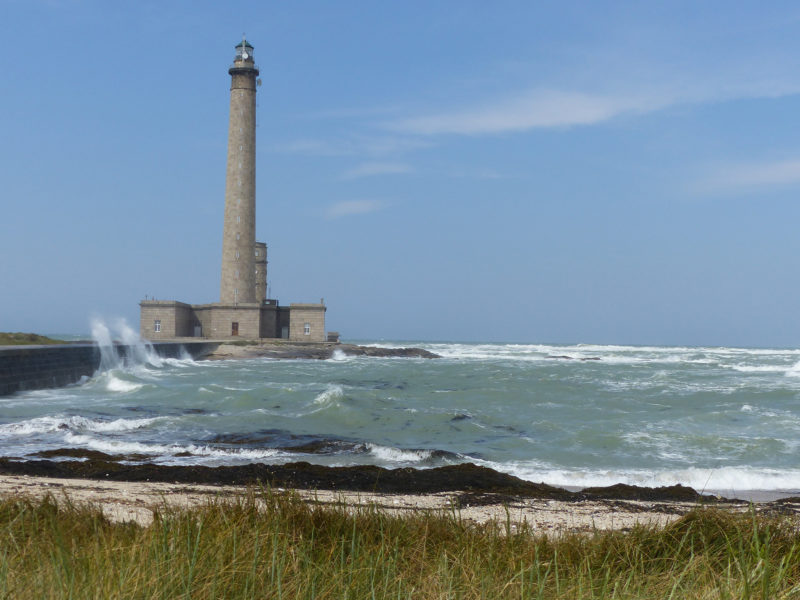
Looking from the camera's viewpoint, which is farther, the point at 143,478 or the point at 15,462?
the point at 15,462

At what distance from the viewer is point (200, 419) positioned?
1375 cm

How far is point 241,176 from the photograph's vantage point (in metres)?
43.9

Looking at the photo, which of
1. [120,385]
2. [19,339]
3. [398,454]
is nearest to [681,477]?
[398,454]

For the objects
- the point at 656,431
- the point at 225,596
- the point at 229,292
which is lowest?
the point at 656,431

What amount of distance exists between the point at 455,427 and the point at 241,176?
33314mm

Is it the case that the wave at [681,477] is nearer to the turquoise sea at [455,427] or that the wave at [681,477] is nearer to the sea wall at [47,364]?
the turquoise sea at [455,427]

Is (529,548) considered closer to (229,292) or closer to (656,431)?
(656,431)

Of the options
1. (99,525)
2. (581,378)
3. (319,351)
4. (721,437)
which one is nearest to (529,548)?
(99,525)

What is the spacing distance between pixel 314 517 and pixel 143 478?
463 cm

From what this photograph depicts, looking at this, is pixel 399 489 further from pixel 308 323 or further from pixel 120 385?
pixel 308 323

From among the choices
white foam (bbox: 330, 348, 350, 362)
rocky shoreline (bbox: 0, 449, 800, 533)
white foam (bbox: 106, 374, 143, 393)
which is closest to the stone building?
white foam (bbox: 330, 348, 350, 362)

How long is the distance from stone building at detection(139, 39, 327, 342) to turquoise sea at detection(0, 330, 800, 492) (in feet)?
75.8

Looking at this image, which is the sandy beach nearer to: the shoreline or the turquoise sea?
the shoreline

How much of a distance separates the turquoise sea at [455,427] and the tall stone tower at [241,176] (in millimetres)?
22879
